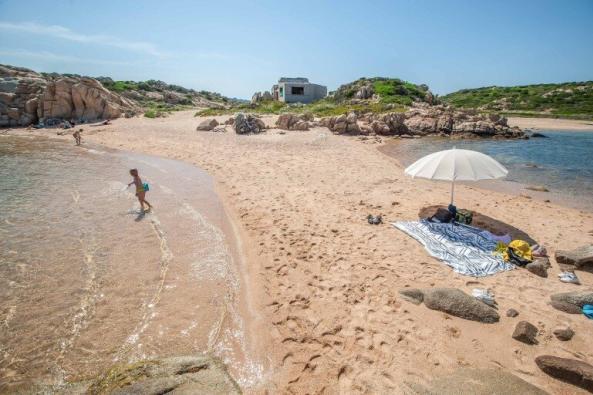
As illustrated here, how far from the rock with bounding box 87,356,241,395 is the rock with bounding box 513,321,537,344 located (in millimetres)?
4242

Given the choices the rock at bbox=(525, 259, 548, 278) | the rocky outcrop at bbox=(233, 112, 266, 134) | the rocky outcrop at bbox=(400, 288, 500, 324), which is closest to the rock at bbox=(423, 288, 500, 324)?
the rocky outcrop at bbox=(400, 288, 500, 324)

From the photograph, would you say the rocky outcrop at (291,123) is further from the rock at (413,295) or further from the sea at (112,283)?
the rock at (413,295)

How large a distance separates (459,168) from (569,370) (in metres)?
4.60

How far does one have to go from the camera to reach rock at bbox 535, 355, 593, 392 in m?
3.67

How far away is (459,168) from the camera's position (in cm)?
721

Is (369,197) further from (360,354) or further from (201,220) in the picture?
(360,354)

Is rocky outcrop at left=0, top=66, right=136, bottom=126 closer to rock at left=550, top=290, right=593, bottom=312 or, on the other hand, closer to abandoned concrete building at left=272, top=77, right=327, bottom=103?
abandoned concrete building at left=272, top=77, right=327, bottom=103

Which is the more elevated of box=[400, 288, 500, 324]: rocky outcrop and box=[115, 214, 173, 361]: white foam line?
box=[400, 288, 500, 324]: rocky outcrop

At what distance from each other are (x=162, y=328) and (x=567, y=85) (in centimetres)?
10122

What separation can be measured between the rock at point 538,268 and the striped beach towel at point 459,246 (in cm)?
30

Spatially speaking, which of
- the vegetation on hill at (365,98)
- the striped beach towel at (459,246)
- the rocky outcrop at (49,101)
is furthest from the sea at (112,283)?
the vegetation on hill at (365,98)

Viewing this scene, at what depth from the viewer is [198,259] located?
6.99 m

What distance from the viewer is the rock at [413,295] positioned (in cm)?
535

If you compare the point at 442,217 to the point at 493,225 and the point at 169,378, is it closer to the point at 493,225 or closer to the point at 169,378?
the point at 493,225
